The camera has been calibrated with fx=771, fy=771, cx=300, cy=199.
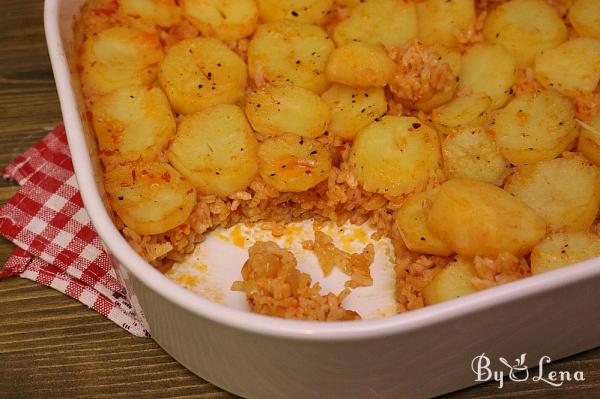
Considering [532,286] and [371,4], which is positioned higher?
[371,4]

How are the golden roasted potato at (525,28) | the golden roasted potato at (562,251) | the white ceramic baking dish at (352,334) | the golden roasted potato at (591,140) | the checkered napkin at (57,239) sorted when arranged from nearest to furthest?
the white ceramic baking dish at (352,334) → the golden roasted potato at (562,251) → the golden roasted potato at (591,140) → the checkered napkin at (57,239) → the golden roasted potato at (525,28)

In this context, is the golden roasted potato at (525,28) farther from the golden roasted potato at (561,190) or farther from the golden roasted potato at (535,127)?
the golden roasted potato at (561,190)

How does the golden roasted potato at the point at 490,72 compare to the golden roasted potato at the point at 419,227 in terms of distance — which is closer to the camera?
the golden roasted potato at the point at 419,227

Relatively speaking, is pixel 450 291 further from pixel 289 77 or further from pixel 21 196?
pixel 21 196

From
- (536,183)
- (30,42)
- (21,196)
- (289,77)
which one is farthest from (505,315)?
(30,42)

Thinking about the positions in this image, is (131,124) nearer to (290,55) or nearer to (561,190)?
(290,55)

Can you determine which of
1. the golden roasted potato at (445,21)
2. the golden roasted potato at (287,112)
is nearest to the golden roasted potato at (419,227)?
the golden roasted potato at (287,112)
